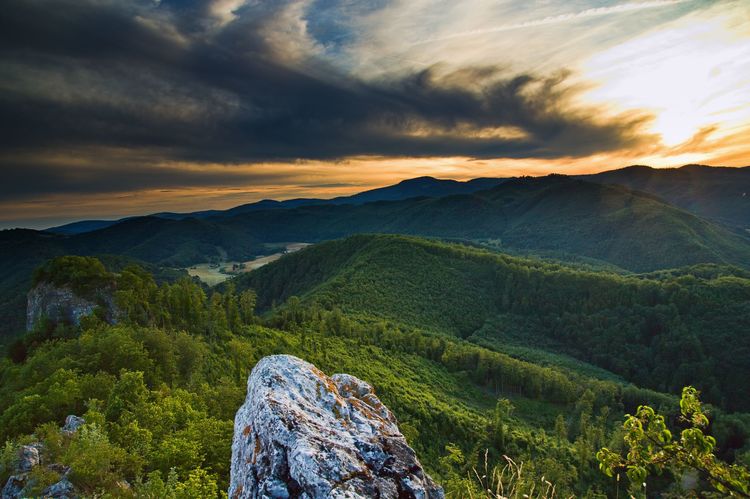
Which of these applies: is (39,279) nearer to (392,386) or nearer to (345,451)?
(392,386)

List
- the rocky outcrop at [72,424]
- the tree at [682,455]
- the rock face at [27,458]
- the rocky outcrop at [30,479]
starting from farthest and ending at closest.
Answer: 1. the rocky outcrop at [72,424]
2. the rock face at [27,458]
3. the rocky outcrop at [30,479]
4. the tree at [682,455]

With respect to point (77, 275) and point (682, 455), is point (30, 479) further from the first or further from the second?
point (77, 275)

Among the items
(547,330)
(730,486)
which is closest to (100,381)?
(730,486)

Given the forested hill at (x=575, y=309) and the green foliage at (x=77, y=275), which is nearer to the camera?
the green foliage at (x=77, y=275)

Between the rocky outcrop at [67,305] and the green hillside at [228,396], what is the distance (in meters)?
1.97

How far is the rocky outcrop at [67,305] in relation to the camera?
50.8 metres

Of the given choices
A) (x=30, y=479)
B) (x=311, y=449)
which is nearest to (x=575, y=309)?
(x=311, y=449)

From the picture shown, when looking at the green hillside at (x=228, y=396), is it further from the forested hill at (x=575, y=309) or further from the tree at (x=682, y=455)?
the forested hill at (x=575, y=309)

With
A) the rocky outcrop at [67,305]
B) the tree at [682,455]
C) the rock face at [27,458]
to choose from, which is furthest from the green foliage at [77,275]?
the tree at [682,455]

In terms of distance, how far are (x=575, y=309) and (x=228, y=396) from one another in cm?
17651

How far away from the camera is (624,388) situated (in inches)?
4225

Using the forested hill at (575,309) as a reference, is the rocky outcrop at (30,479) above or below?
above

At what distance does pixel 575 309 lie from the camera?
548ft

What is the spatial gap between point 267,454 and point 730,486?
10.7 meters
